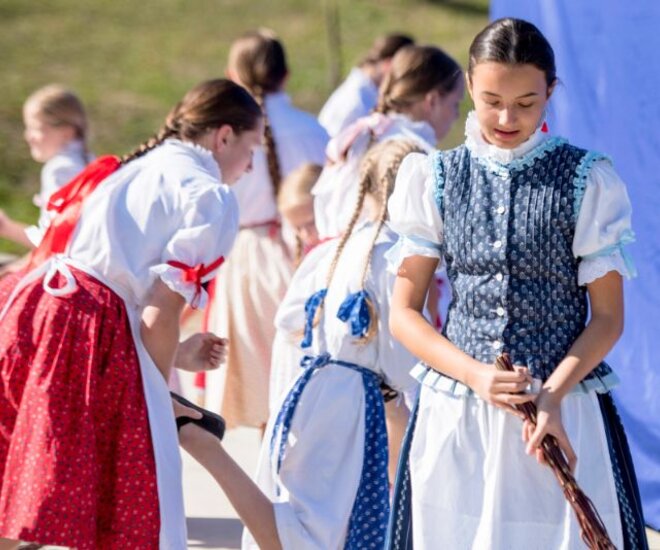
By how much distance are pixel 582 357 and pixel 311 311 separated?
56.2 inches

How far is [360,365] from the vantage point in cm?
396

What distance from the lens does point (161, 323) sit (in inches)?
136

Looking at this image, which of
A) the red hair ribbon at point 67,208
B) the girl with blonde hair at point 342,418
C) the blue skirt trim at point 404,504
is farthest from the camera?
the girl with blonde hair at point 342,418

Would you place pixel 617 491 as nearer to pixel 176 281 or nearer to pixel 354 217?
pixel 176 281

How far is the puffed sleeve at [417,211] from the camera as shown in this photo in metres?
2.88

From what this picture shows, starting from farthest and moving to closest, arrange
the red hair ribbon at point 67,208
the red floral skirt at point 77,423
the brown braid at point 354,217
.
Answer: the brown braid at point 354,217 < the red hair ribbon at point 67,208 < the red floral skirt at point 77,423

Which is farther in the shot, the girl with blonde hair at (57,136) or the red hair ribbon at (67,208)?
the girl with blonde hair at (57,136)

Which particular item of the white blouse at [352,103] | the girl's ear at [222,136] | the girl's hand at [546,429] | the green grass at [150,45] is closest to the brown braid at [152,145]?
the girl's ear at [222,136]

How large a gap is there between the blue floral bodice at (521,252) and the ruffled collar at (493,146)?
1 centimetres

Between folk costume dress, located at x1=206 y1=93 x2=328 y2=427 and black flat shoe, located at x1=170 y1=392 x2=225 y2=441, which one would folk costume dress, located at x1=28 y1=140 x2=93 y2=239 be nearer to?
folk costume dress, located at x1=206 y1=93 x2=328 y2=427

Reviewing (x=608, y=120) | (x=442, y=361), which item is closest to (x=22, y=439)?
(x=442, y=361)

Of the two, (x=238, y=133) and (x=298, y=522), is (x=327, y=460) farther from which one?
(x=238, y=133)

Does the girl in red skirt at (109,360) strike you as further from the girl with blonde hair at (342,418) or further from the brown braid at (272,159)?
the brown braid at (272,159)

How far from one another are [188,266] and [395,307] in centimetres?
69
